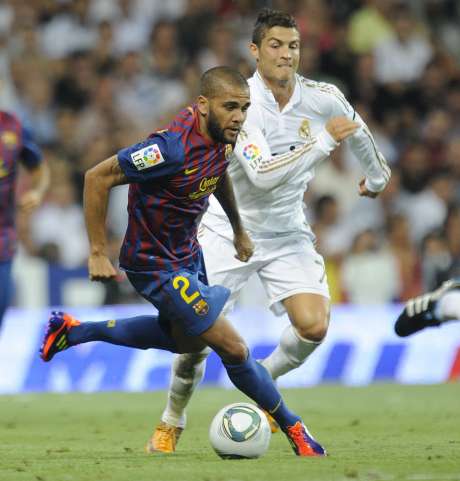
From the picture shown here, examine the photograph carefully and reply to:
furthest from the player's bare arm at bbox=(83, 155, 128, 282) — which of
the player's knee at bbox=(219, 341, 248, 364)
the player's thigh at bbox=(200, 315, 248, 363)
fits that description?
the player's knee at bbox=(219, 341, 248, 364)

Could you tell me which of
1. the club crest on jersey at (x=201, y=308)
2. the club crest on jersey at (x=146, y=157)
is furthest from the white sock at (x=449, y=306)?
the club crest on jersey at (x=146, y=157)

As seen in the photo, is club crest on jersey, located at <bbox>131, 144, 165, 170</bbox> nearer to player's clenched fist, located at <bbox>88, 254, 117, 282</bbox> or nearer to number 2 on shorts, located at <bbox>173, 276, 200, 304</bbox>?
player's clenched fist, located at <bbox>88, 254, 117, 282</bbox>

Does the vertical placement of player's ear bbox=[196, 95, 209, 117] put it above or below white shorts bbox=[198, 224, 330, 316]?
above

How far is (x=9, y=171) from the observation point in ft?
28.7

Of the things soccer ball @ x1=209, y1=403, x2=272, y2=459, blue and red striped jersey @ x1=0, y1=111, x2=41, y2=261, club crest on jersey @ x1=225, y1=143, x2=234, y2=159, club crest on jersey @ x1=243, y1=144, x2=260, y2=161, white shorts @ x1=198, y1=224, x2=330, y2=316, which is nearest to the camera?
soccer ball @ x1=209, y1=403, x2=272, y2=459

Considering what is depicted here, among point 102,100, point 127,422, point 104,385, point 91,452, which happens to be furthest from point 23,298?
point 91,452

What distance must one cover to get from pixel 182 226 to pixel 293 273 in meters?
1.47

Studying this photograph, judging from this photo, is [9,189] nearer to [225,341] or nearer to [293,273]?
[293,273]

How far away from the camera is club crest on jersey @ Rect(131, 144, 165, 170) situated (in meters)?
6.54

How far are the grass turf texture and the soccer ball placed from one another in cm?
11

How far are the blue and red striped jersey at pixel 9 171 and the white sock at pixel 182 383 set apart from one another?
1.71m

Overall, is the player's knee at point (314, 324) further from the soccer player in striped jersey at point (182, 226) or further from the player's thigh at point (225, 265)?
the soccer player in striped jersey at point (182, 226)

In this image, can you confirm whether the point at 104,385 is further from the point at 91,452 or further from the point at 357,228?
the point at 91,452

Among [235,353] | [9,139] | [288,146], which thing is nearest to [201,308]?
[235,353]
